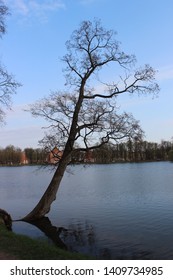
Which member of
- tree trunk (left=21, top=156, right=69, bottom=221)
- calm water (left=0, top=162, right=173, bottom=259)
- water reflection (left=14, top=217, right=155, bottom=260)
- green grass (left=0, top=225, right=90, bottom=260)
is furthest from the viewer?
tree trunk (left=21, top=156, right=69, bottom=221)

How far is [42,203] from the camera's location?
26.0 meters

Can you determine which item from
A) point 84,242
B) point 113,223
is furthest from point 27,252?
point 113,223

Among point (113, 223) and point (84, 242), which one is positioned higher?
point (113, 223)

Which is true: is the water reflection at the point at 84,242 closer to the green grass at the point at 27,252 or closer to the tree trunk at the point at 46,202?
the tree trunk at the point at 46,202

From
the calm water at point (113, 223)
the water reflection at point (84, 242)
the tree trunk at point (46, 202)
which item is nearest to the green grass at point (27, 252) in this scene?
the water reflection at point (84, 242)

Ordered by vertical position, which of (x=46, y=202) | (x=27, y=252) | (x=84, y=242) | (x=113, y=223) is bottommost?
(x=84, y=242)

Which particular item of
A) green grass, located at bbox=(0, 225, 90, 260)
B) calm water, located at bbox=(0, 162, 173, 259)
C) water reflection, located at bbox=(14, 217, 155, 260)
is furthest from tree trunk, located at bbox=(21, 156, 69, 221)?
green grass, located at bbox=(0, 225, 90, 260)

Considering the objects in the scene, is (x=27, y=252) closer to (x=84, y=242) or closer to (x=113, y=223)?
(x=84, y=242)

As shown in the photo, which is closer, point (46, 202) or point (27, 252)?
point (27, 252)

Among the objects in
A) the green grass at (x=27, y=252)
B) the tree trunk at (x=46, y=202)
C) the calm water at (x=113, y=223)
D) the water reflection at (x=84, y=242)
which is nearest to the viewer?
the green grass at (x=27, y=252)

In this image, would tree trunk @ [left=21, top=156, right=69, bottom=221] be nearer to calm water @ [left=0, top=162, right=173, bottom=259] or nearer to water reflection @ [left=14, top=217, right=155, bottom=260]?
water reflection @ [left=14, top=217, right=155, bottom=260]

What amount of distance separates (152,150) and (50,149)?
148m

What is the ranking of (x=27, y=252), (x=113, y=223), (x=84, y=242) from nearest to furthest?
(x=27, y=252)
(x=84, y=242)
(x=113, y=223)
